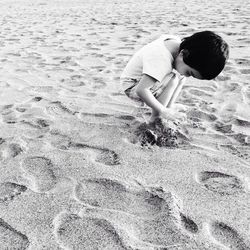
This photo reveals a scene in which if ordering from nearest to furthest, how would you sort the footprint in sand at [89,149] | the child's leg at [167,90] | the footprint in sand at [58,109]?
the footprint in sand at [89,149]
the child's leg at [167,90]
the footprint in sand at [58,109]

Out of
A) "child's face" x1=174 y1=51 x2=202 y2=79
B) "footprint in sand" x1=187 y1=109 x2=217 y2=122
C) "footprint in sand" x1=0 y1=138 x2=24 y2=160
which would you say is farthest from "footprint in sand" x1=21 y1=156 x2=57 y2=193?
"footprint in sand" x1=187 y1=109 x2=217 y2=122

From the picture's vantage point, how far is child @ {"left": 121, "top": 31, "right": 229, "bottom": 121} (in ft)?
6.68

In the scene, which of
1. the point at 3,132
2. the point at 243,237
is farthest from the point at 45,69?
the point at 243,237

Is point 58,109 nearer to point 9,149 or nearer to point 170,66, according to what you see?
point 9,149

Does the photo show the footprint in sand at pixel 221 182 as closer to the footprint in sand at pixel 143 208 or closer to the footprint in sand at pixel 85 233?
the footprint in sand at pixel 143 208

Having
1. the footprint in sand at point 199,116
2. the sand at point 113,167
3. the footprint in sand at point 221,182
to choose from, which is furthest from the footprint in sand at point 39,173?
the footprint in sand at point 199,116

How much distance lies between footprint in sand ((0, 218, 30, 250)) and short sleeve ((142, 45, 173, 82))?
1128 mm

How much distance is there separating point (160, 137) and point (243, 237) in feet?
2.99

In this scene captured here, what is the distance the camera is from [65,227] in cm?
158

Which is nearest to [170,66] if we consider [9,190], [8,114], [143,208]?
[143,208]

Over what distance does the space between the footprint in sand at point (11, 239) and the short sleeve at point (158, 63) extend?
113cm

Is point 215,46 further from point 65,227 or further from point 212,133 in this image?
point 65,227

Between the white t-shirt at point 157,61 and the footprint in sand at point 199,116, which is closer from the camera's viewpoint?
the white t-shirt at point 157,61

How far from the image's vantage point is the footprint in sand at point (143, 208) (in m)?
1.54
